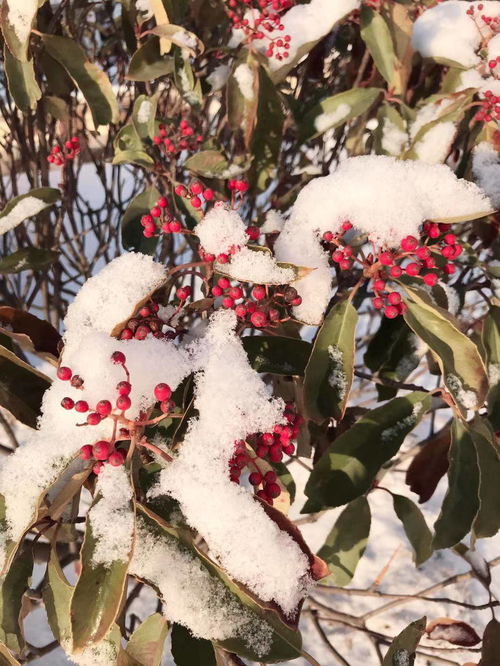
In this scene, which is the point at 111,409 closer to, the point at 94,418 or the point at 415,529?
the point at 94,418

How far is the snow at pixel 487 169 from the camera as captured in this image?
0.97 m

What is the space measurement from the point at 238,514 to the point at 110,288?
34cm

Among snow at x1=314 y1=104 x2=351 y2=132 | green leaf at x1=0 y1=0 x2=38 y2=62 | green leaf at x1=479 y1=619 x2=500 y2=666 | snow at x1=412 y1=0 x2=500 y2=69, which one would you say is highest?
green leaf at x1=0 y1=0 x2=38 y2=62

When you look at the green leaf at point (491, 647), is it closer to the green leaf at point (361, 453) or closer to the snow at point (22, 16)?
the green leaf at point (361, 453)

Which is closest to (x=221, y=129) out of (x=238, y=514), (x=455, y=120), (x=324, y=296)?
(x=455, y=120)

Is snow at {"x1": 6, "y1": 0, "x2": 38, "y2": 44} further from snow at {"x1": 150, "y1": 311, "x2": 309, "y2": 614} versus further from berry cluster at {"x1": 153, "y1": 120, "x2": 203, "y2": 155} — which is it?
snow at {"x1": 150, "y1": 311, "x2": 309, "y2": 614}

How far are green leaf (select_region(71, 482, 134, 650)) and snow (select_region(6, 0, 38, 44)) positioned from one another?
80cm

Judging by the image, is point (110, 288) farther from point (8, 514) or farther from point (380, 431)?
point (380, 431)

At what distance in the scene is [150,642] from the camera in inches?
30.2

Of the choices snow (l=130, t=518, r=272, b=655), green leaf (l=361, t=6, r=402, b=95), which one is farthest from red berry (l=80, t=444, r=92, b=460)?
green leaf (l=361, t=6, r=402, b=95)

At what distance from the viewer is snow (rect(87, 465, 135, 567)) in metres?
0.61

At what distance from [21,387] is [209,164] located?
0.62 m

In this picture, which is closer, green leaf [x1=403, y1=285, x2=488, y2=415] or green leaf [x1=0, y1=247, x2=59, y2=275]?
green leaf [x1=403, y1=285, x2=488, y2=415]

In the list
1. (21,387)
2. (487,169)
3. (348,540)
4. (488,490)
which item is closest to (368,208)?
(487,169)
